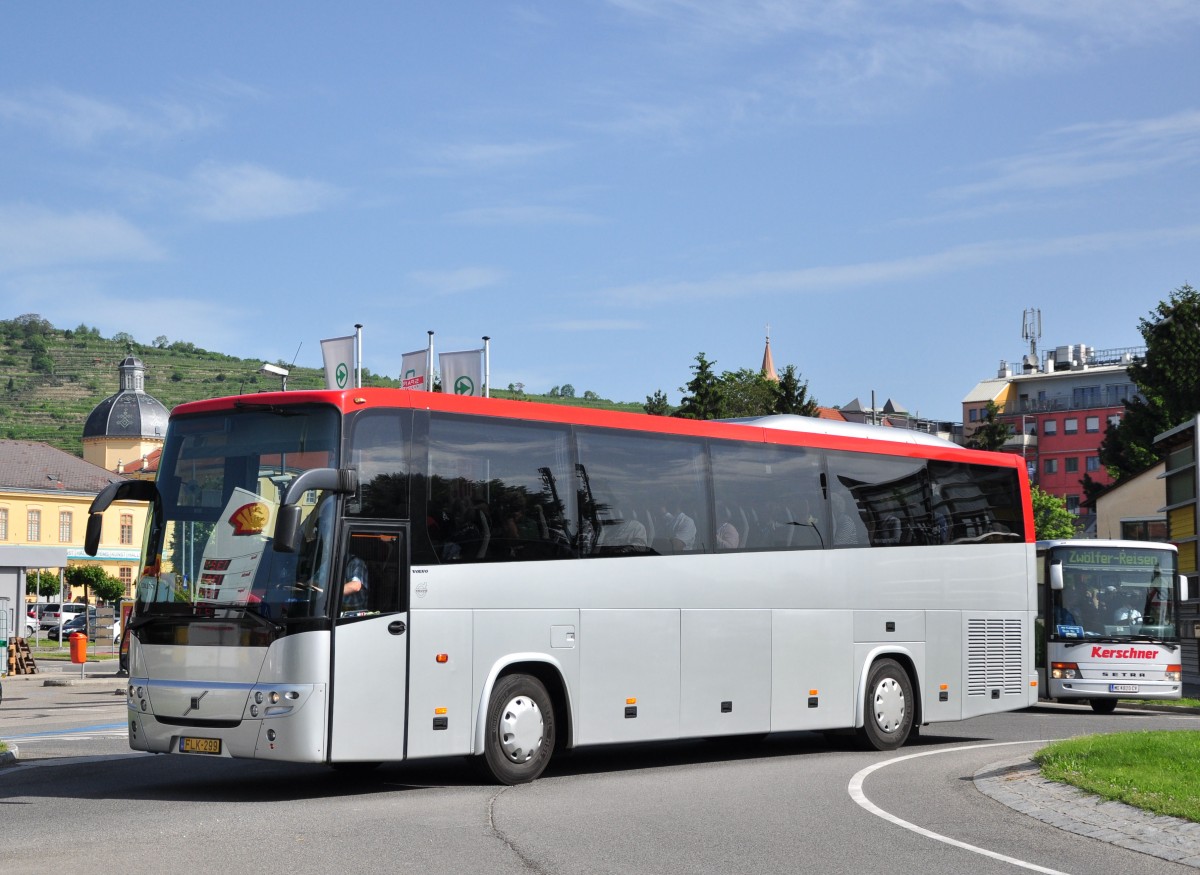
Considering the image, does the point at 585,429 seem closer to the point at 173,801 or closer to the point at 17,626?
the point at 173,801

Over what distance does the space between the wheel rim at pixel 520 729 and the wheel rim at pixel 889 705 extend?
5.81 meters

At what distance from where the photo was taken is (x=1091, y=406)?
140875 millimetres

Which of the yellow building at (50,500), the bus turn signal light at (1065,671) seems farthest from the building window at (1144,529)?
the yellow building at (50,500)

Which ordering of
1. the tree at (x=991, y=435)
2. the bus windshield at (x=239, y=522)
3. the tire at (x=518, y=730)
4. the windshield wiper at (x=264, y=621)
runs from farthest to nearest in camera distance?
the tree at (x=991, y=435) < the tire at (x=518, y=730) < the bus windshield at (x=239, y=522) < the windshield wiper at (x=264, y=621)

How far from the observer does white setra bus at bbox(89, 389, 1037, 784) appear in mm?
12656

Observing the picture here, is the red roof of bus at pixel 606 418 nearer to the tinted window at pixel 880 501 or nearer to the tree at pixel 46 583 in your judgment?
the tinted window at pixel 880 501

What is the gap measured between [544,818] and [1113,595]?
20295 millimetres

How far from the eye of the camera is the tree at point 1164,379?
73.8m

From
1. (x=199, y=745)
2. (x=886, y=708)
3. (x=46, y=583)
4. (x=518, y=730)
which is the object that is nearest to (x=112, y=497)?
(x=199, y=745)

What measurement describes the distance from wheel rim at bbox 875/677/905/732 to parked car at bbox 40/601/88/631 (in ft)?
229

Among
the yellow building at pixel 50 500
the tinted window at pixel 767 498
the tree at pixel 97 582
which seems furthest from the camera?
the yellow building at pixel 50 500

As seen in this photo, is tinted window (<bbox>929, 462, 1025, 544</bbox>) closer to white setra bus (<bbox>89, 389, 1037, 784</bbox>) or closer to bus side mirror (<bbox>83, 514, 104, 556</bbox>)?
white setra bus (<bbox>89, 389, 1037, 784</bbox>)

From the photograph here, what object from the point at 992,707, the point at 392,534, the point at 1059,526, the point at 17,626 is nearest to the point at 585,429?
the point at 392,534

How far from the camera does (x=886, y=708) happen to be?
18766mm
